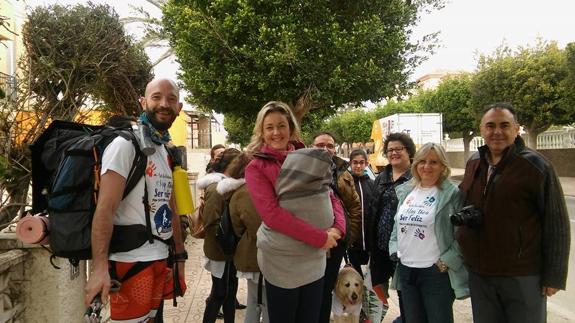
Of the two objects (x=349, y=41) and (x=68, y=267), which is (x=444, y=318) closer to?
(x=68, y=267)

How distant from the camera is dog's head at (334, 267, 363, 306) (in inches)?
139

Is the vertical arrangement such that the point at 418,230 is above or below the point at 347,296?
above

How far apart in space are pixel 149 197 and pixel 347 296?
2.11m

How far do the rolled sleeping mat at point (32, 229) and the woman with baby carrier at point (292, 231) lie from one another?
1.10 metres

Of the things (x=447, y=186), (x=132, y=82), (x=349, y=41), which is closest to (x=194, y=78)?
(x=349, y=41)

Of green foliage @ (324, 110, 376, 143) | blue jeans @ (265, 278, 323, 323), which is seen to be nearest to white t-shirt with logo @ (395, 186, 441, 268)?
blue jeans @ (265, 278, 323, 323)

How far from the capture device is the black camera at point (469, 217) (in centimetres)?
258

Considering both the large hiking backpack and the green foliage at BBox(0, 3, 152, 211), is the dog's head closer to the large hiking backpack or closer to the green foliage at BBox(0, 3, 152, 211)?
the large hiking backpack

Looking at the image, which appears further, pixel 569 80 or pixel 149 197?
pixel 569 80

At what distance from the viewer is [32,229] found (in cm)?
186

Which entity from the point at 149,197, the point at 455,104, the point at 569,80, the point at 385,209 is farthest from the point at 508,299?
the point at 455,104

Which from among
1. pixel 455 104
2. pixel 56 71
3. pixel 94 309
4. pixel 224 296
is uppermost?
pixel 455 104

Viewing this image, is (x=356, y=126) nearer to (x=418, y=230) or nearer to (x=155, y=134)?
(x=418, y=230)

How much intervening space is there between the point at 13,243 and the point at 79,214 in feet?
4.87
